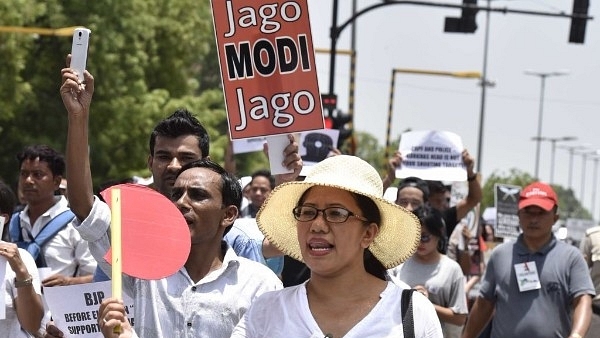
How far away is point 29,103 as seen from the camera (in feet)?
98.2

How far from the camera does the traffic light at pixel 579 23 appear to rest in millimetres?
23156

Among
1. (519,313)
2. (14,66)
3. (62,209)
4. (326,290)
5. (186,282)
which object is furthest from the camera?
(14,66)

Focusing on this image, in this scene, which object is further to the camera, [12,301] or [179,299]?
[12,301]

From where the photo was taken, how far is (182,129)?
6270mm

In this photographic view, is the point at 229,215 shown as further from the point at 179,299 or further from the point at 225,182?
the point at 179,299

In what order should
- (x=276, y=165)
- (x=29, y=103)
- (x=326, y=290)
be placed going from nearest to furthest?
(x=326, y=290), (x=276, y=165), (x=29, y=103)

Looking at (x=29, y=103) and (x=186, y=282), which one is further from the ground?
(x=186, y=282)

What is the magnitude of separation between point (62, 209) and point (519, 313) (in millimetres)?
2945

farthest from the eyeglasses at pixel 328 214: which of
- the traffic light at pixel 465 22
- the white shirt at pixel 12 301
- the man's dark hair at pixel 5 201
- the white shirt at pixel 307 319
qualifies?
the traffic light at pixel 465 22

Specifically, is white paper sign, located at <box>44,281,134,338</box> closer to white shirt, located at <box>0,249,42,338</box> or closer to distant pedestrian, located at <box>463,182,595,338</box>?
white shirt, located at <box>0,249,42,338</box>

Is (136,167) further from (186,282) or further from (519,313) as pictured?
(186,282)

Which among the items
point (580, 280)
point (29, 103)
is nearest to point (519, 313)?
point (580, 280)

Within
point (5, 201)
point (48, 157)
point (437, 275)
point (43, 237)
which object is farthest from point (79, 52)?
point (437, 275)

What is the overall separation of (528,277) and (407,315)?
4.52 metres
